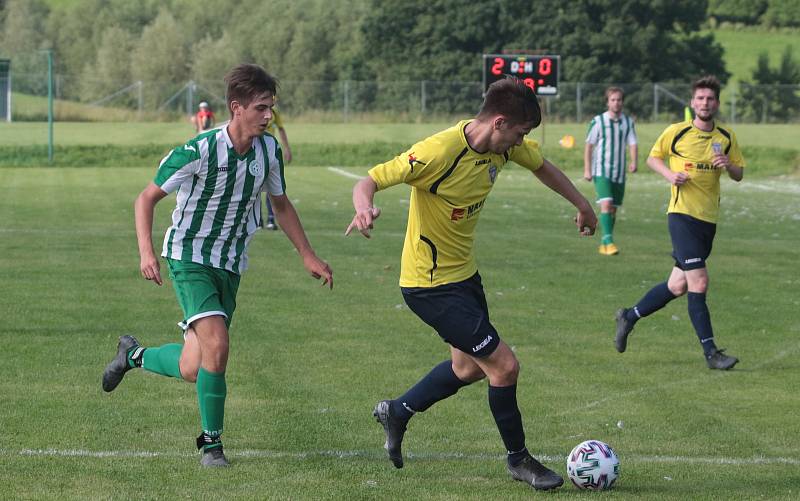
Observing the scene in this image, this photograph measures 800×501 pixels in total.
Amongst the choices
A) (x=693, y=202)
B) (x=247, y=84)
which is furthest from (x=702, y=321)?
(x=247, y=84)

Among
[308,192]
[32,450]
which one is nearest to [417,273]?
[32,450]

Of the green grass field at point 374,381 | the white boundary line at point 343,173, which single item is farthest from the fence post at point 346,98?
the green grass field at point 374,381

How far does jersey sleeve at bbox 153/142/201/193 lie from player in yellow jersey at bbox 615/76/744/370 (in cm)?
466

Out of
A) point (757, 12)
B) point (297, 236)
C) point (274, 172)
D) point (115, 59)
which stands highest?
point (757, 12)

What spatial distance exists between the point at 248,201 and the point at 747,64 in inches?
3593

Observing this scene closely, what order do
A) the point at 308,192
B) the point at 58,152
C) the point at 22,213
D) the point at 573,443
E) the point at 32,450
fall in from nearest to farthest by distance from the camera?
the point at 32,450 → the point at 573,443 → the point at 22,213 → the point at 308,192 → the point at 58,152

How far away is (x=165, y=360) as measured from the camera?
24.2 ft

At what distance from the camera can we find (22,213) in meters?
22.4

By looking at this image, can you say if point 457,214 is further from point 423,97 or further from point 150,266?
point 423,97

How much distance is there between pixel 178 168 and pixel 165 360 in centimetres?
113

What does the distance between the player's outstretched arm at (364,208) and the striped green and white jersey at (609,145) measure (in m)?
12.2

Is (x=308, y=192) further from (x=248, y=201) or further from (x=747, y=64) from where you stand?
(x=747, y=64)

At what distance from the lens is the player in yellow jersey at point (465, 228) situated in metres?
6.37

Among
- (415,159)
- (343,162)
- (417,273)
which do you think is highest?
(415,159)
